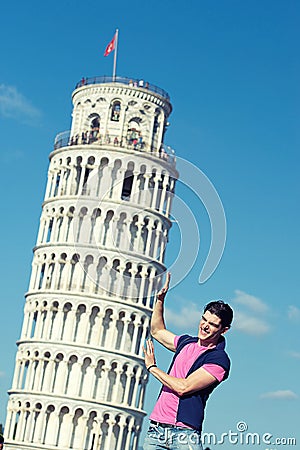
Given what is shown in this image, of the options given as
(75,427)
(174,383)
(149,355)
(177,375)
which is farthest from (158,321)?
(75,427)

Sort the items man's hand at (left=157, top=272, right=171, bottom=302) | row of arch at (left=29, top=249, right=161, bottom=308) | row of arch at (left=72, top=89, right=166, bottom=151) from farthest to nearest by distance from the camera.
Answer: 1. row of arch at (left=72, top=89, right=166, bottom=151)
2. row of arch at (left=29, top=249, right=161, bottom=308)
3. man's hand at (left=157, top=272, right=171, bottom=302)

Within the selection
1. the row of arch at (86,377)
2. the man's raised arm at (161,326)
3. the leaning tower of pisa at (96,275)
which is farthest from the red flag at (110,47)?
the man's raised arm at (161,326)

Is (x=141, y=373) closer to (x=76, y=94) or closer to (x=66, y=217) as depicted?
(x=66, y=217)

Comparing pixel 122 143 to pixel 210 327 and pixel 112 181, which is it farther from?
pixel 210 327

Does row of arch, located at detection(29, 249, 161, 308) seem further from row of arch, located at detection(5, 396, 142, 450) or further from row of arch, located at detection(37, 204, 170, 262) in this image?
row of arch, located at detection(5, 396, 142, 450)

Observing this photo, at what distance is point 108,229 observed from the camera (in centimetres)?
8894

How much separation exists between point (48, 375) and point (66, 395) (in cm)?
297

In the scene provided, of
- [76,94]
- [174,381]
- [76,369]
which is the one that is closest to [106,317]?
[76,369]

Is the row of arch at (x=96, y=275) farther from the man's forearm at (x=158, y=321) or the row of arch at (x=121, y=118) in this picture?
the man's forearm at (x=158, y=321)

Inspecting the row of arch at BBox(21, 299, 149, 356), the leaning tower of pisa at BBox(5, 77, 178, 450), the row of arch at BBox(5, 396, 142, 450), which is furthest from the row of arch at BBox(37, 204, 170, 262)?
the row of arch at BBox(5, 396, 142, 450)

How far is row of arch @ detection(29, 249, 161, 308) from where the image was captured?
8744cm

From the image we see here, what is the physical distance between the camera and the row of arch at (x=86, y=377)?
8481 centimetres

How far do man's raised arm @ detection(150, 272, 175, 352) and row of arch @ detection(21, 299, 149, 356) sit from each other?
247 feet

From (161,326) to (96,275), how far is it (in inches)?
3083
